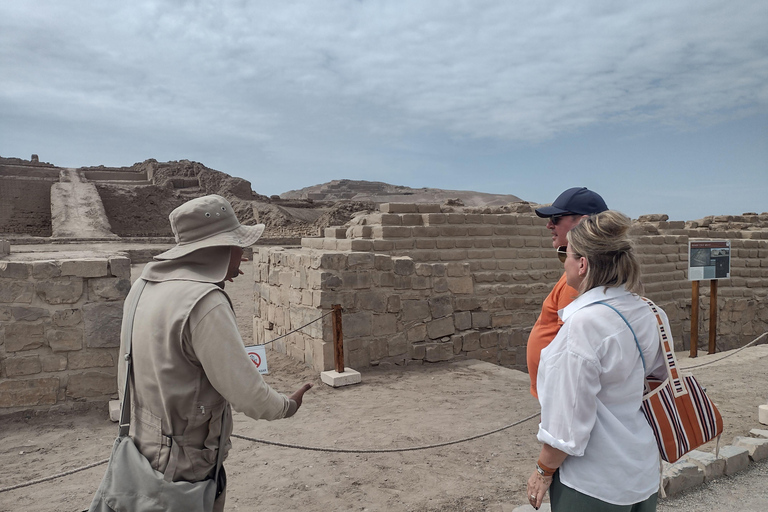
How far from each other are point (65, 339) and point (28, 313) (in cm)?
37

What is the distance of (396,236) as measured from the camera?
8.26 meters

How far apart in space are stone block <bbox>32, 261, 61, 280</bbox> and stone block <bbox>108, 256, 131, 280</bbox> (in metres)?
0.42

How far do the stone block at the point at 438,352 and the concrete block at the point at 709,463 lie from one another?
3913 mm

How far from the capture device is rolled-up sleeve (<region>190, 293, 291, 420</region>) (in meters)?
1.75

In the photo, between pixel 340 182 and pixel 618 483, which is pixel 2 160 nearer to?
pixel 340 182

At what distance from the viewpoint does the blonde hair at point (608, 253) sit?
1.86 metres

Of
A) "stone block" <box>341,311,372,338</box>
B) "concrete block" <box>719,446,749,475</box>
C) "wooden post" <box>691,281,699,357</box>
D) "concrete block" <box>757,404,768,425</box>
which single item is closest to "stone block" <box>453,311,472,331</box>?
"stone block" <box>341,311,372,338</box>

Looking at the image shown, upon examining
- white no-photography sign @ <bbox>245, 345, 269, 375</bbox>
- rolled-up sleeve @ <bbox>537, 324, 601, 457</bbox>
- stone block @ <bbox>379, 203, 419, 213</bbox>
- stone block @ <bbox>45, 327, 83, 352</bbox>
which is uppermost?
stone block @ <bbox>379, 203, 419, 213</bbox>

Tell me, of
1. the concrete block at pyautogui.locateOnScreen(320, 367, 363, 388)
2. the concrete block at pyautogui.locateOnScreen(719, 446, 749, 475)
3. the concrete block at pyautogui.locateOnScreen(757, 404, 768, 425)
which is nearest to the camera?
the concrete block at pyautogui.locateOnScreen(719, 446, 749, 475)

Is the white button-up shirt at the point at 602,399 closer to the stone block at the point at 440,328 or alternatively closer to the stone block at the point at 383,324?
the stone block at the point at 383,324

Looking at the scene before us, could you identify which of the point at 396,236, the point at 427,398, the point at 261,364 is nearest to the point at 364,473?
the point at 261,364

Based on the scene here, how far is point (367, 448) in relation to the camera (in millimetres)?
4480

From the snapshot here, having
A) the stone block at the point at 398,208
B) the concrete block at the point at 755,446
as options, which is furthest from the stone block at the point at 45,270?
the concrete block at the point at 755,446

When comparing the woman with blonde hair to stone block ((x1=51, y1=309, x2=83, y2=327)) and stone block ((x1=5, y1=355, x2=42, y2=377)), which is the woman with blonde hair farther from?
stone block ((x1=5, y1=355, x2=42, y2=377))
